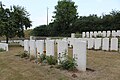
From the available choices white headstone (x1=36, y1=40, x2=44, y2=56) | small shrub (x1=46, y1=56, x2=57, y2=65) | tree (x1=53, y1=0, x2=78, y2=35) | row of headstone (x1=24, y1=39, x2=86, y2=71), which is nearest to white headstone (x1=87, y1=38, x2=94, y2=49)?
row of headstone (x1=24, y1=39, x2=86, y2=71)

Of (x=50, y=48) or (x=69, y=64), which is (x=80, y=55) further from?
(x=50, y=48)

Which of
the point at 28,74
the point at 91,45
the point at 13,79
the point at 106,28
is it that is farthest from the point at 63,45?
the point at 106,28

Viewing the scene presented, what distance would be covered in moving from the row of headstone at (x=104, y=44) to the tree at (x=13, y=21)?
49.7 feet

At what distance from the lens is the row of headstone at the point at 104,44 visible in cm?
1269

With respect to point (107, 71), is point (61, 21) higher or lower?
higher

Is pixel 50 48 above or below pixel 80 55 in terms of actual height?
above

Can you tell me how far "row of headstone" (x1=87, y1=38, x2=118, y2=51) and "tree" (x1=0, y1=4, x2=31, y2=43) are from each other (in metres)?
15.1

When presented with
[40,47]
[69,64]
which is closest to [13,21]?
[40,47]

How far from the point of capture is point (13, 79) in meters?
6.21

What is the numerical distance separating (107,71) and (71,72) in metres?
1.09

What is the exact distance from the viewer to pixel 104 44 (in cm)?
1302

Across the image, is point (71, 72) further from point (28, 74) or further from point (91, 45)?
point (91, 45)

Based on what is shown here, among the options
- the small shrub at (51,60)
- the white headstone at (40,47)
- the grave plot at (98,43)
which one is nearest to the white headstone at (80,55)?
the small shrub at (51,60)

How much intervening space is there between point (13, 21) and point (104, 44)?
18.0m
